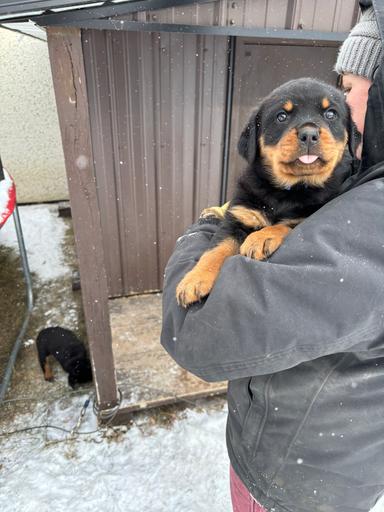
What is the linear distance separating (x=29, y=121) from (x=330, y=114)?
6910 mm

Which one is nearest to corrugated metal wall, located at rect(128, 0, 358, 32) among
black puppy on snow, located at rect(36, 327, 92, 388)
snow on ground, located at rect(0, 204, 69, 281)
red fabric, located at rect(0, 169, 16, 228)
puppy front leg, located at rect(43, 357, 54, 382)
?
red fabric, located at rect(0, 169, 16, 228)

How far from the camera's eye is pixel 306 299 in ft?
3.09

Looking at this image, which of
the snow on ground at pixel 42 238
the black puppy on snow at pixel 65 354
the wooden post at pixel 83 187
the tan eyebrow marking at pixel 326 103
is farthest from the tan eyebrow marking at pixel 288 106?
the snow on ground at pixel 42 238

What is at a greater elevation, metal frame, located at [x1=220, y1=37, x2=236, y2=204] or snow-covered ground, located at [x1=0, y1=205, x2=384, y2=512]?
metal frame, located at [x1=220, y1=37, x2=236, y2=204]

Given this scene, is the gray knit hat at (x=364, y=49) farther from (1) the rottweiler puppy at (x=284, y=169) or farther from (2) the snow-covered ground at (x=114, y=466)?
(2) the snow-covered ground at (x=114, y=466)

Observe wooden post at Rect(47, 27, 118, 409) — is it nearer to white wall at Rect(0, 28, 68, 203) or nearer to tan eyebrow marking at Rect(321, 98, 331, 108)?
tan eyebrow marking at Rect(321, 98, 331, 108)

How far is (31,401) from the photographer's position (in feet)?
11.1

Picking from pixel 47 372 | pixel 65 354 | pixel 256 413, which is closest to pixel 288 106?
pixel 256 413

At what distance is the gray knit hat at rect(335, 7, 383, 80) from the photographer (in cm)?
117

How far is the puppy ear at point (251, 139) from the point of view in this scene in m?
1.73

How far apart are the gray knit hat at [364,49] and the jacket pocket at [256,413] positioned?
3.43ft

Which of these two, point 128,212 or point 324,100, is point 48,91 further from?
point 324,100

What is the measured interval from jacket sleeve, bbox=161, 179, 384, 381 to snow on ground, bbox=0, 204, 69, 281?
4.78 m

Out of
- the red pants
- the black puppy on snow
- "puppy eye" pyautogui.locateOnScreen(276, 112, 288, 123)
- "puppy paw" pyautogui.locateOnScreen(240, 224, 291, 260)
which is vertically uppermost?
"puppy eye" pyautogui.locateOnScreen(276, 112, 288, 123)
